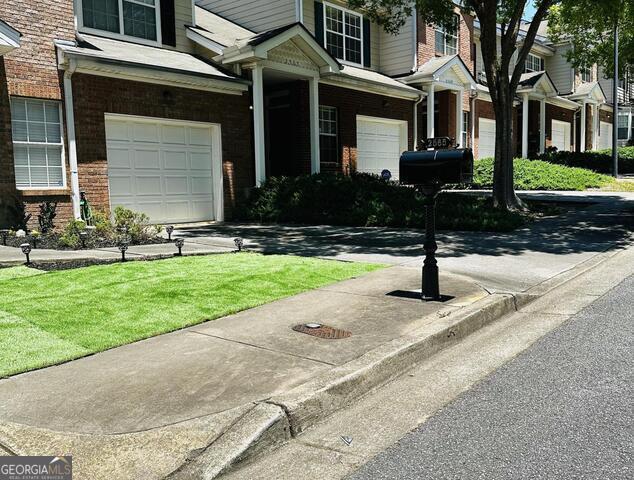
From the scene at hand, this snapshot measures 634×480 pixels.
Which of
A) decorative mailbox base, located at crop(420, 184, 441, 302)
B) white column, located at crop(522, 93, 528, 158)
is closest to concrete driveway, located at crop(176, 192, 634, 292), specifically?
decorative mailbox base, located at crop(420, 184, 441, 302)

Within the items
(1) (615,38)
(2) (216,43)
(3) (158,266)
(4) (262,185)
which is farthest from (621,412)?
(1) (615,38)

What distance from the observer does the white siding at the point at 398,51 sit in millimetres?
22125

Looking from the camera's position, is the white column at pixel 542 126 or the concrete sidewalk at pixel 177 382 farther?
the white column at pixel 542 126

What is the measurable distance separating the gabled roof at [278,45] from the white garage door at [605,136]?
32318mm

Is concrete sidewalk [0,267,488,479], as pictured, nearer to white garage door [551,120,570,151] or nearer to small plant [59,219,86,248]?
small plant [59,219,86,248]

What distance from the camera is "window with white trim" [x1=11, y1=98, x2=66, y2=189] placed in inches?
469

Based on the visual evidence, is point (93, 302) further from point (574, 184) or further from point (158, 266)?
point (574, 184)

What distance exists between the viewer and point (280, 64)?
643 inches

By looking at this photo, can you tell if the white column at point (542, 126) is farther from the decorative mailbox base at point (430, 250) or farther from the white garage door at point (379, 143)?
the decorative mailbox base at point (430, 250)

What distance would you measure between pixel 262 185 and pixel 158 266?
8.24 m

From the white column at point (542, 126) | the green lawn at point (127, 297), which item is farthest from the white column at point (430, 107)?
the green lawn at point (127, 297)

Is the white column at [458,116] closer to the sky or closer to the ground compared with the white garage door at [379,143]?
closer to the sky

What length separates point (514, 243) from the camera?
10.6 m

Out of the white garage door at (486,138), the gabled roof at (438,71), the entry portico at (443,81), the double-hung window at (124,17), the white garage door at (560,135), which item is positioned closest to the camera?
the double-hung window at (124,17)
